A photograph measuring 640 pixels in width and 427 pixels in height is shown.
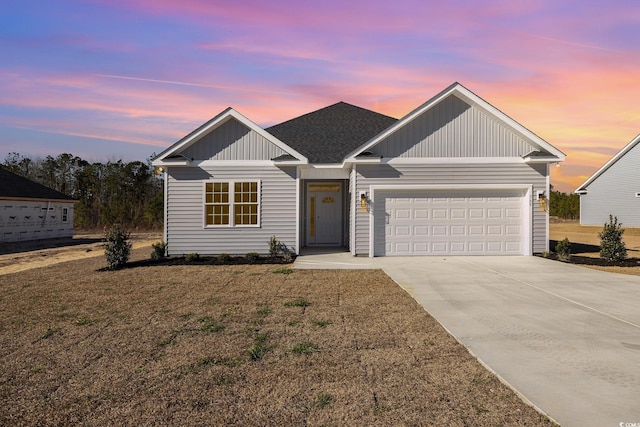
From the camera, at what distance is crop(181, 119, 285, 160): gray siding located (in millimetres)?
14906

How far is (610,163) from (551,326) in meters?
35.9

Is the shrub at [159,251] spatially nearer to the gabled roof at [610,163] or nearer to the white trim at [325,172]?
the white trim at [325,172]

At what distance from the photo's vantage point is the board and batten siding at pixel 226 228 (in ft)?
49.0

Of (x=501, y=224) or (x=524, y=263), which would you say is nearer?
(x=524, y=263)

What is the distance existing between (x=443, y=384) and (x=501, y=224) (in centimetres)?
1198

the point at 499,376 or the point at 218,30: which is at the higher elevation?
the point at 218,30

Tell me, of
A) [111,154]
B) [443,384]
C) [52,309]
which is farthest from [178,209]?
[111,154]

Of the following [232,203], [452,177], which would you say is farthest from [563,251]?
[232,203]

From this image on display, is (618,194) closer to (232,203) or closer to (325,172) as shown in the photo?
(325,172)

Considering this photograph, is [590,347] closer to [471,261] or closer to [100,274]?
[471,261]

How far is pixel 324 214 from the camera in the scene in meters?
18.0

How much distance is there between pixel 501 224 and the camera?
48.4 ft

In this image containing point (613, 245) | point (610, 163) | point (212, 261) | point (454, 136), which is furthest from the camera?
point (610, 163)

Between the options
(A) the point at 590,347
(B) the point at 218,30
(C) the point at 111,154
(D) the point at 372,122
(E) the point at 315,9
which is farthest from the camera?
(C) the point at 111,154
